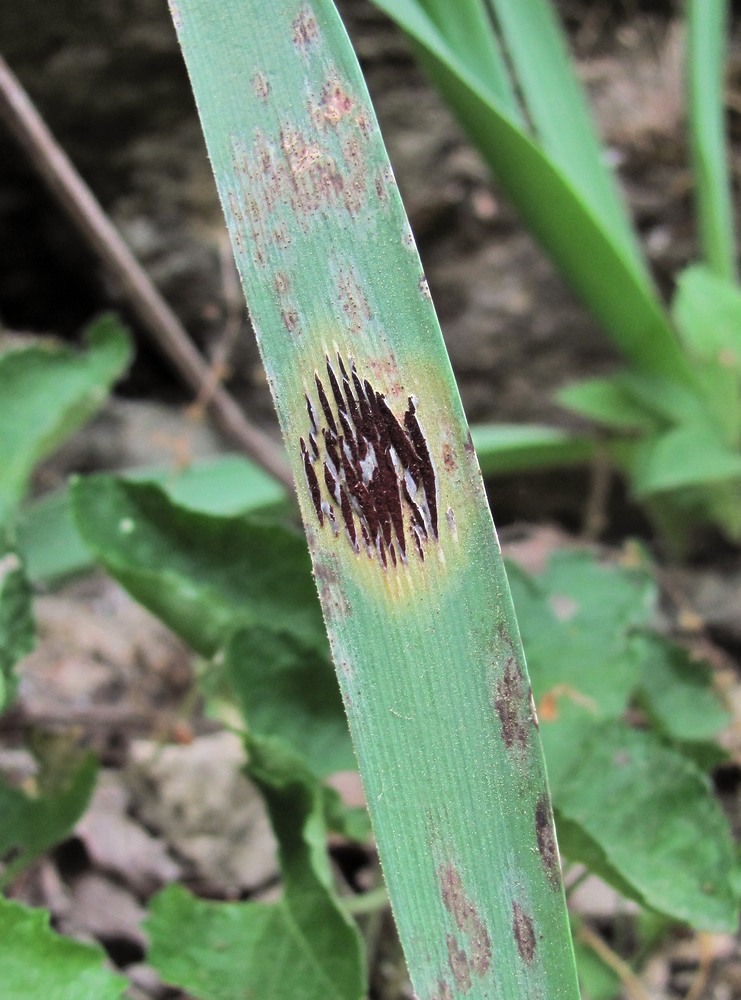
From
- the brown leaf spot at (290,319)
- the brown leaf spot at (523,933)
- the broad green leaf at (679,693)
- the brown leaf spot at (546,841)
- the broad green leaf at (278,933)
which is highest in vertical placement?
the brown leaf spot at (290,319)

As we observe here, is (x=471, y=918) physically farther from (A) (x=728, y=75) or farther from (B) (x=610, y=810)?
(A) (x=728, y=75)

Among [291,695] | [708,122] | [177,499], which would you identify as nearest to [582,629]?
[291,695]

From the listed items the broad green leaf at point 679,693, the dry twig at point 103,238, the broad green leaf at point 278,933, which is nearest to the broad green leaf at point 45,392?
the dry twig at point 103,238

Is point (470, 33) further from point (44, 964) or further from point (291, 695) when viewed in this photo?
point (44, 964)

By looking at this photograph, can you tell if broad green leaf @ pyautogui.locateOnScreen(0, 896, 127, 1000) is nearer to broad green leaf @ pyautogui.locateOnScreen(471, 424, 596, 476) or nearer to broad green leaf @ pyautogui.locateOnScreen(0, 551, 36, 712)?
broad green leaf @ pyautogui.locateOnScreen(0, 551, 36, 712)

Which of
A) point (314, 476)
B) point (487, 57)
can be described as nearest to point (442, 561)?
point (314, 476)

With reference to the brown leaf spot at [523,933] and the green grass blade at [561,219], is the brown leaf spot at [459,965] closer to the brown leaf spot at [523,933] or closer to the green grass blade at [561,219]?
the brown leaf spot at [523,933]

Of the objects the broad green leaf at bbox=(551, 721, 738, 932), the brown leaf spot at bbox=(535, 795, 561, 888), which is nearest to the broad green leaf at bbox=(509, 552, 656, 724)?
the broad green leaf at bbox=(551, 721, 738, 932)
